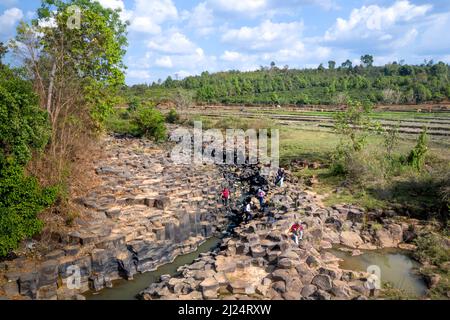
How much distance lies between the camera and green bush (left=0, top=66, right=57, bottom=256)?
11945 millimetres

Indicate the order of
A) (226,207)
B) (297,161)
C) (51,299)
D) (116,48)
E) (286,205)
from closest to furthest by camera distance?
(51,299) < (286,205) < (226,207) < (116,48) < (297,161)

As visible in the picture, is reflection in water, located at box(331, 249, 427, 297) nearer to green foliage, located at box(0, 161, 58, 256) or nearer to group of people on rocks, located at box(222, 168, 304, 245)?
group of people on rocks, located at box(222, 168, 304, 245)

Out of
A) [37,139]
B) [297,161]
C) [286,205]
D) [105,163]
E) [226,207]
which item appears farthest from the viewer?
[297,161]

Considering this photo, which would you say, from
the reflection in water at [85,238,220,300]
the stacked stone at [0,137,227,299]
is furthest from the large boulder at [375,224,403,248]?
the reflection in water at [85,238,220,300]

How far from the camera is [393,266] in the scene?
13.8m

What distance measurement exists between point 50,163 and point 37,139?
6.09 ft

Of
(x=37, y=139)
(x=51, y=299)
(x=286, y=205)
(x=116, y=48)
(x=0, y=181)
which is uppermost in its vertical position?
(x=116, y=48)

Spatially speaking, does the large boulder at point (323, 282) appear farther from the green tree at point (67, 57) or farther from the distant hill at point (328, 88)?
the distant hill at point (328, 88)

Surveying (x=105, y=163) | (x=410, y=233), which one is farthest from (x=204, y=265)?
(x=105, y=163)

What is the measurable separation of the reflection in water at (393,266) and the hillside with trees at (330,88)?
50.8 m

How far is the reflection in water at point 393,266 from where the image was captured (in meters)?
12.2

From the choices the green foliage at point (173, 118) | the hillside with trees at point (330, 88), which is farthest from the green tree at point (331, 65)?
the green foliage at point (173, 118)

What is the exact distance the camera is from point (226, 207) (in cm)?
1997

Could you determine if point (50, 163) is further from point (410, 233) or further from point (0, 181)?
point (410, 233)
